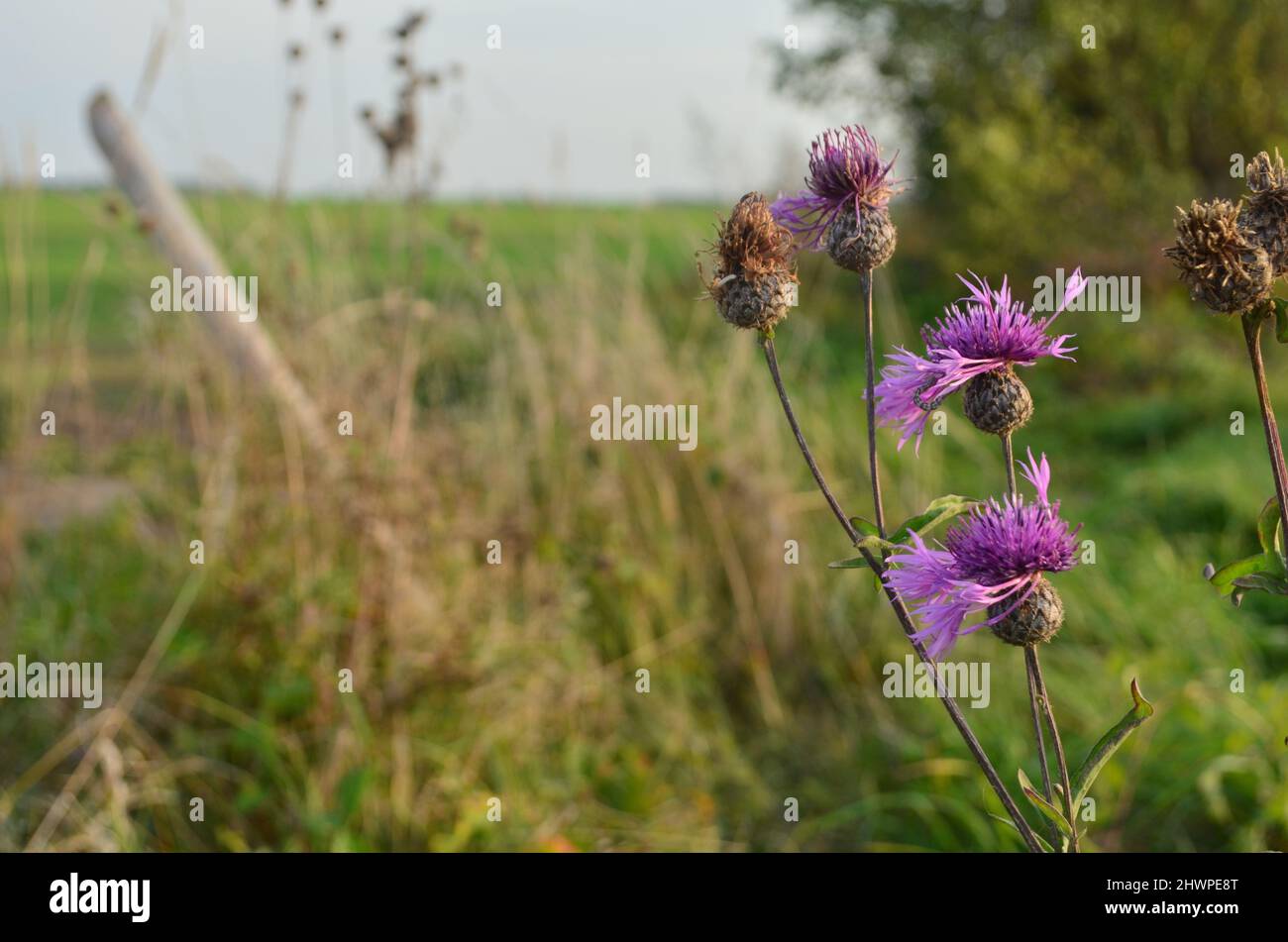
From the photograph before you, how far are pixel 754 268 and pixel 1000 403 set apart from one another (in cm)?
22

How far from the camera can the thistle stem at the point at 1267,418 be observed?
2.88ft

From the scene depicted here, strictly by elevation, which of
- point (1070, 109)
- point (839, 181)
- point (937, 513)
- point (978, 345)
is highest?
point (1070, 109)

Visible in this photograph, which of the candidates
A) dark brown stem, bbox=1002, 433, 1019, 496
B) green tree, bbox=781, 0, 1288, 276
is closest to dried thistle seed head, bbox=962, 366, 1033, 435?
dark brown stem, bbox=1002, 433, 1019, 496

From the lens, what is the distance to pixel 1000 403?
964 mm

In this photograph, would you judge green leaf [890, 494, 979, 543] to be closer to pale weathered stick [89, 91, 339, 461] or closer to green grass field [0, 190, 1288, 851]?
green grass field [0, 190, 1288, 851]

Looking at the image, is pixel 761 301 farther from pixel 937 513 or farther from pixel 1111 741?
pixel 1111 741

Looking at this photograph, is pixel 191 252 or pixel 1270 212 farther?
pixel 191 252

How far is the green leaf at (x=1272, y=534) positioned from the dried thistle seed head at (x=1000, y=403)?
214 millimetres

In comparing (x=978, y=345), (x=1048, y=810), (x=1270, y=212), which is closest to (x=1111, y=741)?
(x=1048, y=810)

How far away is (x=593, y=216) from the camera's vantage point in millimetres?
5469

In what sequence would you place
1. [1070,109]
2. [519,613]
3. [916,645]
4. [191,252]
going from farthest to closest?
[1070,109] < [191,252] < [519,613] < [916,645]

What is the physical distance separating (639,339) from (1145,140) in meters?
6.72
